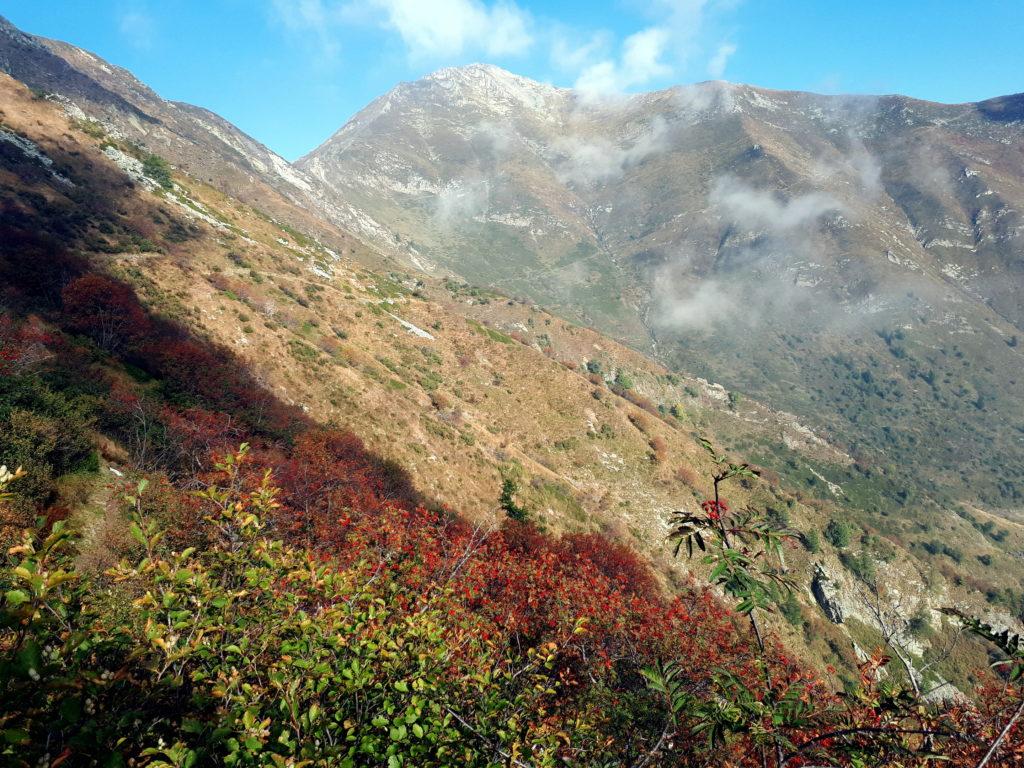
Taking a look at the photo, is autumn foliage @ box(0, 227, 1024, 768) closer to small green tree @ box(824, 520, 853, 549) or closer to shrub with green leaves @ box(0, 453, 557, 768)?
shrub with green leaves @ box(0, 453, 557, 768)

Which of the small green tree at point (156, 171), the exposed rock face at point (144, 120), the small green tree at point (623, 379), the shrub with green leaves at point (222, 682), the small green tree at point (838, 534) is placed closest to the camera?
the shrub with green leaves at point (222, 682)

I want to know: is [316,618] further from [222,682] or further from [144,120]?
[144,120]

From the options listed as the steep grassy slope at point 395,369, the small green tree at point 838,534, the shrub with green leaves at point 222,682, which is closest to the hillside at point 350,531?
the shrub with green leaves at point 222,682

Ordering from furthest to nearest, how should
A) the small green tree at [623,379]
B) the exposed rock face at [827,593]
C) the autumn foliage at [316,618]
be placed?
the small green tree at [623,379] → the exposed rock face at [827,593] → the autumn foliage at [316,618]

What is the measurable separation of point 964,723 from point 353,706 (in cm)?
1219

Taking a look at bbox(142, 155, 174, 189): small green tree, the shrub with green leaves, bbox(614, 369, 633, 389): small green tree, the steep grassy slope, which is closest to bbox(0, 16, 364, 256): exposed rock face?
bbox(142, 155, 174, 189): small green tree

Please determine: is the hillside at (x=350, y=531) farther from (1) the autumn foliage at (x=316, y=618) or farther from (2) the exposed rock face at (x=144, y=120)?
(2) the exposed rock face at (x=144, y=120)

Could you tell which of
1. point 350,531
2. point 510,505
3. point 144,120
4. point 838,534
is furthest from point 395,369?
point 144,120

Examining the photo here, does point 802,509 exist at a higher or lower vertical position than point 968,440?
lower

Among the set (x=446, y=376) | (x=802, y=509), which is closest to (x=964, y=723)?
(x=446, y=376)

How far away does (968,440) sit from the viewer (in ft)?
531

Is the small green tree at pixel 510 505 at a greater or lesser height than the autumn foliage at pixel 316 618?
lesser

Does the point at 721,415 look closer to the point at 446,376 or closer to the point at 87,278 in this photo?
the point at 446,376

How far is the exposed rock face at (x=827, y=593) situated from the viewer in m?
49.5
